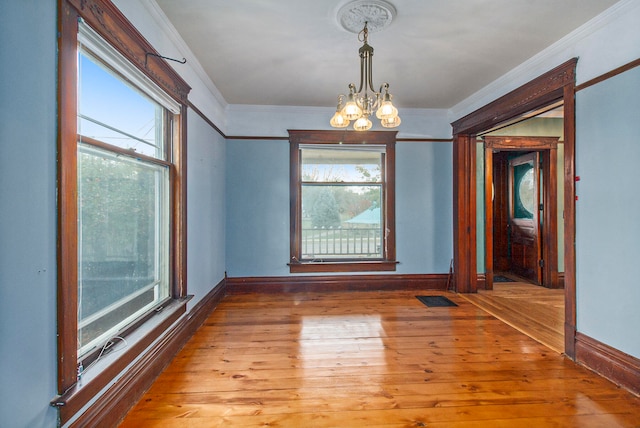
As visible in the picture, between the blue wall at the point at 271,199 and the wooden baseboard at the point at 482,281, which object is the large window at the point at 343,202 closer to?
the blue wall at the point at 271,199

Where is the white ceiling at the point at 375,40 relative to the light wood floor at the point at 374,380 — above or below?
above

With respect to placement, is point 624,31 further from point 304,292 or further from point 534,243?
point 304,292

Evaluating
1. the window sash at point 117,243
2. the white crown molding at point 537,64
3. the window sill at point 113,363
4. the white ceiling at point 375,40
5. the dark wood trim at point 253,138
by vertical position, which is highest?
the white ceiling at point 375,40

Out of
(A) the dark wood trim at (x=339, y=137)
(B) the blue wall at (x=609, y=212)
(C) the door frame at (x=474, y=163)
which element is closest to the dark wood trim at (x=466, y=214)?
(C) the door frame at (x=474, y=163)

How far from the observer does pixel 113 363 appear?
1673 mm

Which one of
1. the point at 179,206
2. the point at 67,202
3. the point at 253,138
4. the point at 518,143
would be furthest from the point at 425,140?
the point at 67,202

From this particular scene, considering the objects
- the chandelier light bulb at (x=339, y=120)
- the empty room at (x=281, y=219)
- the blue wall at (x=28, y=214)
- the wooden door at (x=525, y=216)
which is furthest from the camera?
the wooden door at (x=525, y=216)

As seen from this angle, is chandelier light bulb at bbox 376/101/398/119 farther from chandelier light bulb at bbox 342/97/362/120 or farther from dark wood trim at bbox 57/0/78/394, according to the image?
dark wood trim at bbox 57/0/78/394

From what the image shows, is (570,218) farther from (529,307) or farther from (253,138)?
(253,138)

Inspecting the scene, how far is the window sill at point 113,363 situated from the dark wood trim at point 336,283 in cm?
179

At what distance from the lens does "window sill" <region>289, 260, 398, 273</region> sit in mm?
4340

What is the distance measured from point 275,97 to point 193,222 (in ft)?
6.54

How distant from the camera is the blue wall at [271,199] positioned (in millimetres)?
4301

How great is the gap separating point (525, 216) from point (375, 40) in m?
4.40
